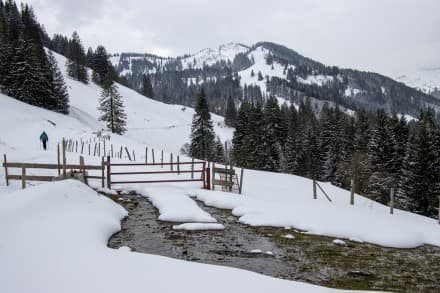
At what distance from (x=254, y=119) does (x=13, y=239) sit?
45609mm

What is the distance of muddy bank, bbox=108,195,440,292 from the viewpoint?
7.65m

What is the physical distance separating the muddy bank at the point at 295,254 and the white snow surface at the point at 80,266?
130 cm

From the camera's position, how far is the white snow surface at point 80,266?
5.79 metres

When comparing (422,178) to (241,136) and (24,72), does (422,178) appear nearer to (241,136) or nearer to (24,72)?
(241,136)

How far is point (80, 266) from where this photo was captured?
6.52 meters

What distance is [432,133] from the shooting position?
121 feet

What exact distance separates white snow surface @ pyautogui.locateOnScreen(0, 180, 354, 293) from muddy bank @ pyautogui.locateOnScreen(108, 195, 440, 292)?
1.30m

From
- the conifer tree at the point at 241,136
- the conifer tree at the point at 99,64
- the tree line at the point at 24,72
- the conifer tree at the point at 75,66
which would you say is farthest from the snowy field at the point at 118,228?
the conifer tree at the point at 99,64

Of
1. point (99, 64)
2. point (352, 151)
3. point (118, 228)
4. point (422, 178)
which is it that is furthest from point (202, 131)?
point (99, 64)

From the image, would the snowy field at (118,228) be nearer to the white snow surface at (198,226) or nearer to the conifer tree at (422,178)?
the white snow surface at (198,226)

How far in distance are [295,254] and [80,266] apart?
5.79 m

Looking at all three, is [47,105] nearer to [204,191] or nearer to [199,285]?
[204,191]

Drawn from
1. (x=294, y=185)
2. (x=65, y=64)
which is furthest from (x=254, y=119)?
(x=65, y=64)

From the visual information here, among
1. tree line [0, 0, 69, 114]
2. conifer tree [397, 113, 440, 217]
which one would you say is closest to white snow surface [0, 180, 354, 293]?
conifer tree [397, 113, 440, 217]
